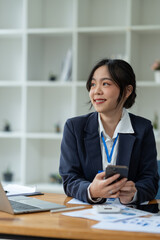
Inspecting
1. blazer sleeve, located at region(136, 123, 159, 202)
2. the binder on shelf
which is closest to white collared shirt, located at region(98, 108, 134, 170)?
blazer sleeve, located at region(136, 123, 159, 202)

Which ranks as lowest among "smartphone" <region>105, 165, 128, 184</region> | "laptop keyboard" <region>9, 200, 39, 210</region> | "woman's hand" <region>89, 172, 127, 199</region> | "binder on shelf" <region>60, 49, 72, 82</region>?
"laptop keyboard" <region>9, 200, 39, 210</region>

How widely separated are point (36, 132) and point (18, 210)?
2.66 meters

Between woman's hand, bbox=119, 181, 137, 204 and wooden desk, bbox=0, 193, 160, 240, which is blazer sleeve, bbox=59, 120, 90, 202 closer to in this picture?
woman's hand, bbox=119, 181, 137, 204

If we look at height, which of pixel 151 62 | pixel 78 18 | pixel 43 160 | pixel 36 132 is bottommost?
pixel 43 160

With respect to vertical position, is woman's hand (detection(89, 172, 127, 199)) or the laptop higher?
woman's hand (detection(89, 172, 127, 199))

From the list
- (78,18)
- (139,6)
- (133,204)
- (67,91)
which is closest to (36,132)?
(67,91)

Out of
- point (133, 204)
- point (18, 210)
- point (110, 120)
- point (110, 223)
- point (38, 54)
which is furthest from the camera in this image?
point (38, 54)

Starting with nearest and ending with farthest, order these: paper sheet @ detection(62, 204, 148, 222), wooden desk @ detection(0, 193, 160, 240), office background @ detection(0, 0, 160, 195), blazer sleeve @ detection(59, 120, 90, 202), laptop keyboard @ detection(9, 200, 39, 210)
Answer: wooden desk @ detection(0, 193, 160, 240) → paper sheet @ detection(62, 204, 148, 222) → laptop keyboard @ detection(9, 200, 39, 210) → blazer sleeve @ detection(59, 120, 90, 202) → office background @ detection(0, 0, 160, 195)

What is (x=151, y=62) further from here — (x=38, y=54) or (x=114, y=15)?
(x=38, y=54)

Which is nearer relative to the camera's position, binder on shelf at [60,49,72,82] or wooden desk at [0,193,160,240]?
wooden desk at [0,193,160,240]

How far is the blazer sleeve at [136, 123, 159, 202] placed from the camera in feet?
7.01

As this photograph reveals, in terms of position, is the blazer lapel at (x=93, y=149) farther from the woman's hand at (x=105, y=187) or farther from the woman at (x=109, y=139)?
the woman's hand at (x=105, y=187)

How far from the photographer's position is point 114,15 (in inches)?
171

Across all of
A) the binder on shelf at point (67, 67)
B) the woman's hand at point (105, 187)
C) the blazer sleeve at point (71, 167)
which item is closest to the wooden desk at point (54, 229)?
the woman's hand at point (105, 187)
